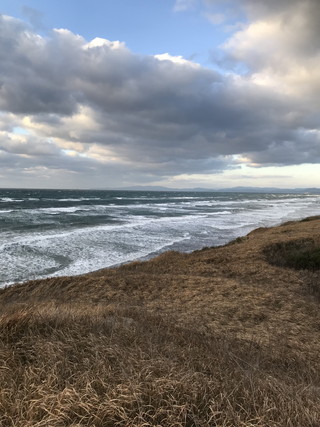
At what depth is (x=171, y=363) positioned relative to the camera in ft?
11.4

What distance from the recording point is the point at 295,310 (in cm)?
781

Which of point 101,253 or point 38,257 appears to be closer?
point 38,257

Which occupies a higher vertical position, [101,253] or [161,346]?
[161,346]

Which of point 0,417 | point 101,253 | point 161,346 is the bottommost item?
point 101,253

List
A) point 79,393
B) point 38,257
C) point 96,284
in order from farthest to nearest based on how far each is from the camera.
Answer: point 38,257
point 96,284
point 79,393

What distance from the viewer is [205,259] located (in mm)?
14234

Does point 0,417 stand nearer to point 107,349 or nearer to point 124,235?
point 107,349

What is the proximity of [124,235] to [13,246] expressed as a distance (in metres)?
9.84

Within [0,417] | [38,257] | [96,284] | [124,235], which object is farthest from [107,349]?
[124,235]

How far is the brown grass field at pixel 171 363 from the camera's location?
2654mm

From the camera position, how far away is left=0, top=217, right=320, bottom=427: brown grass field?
2654 mm

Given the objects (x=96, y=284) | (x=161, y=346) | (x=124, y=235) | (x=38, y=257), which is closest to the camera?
(x=161, y=346)

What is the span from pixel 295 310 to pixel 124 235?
2188 centimetres

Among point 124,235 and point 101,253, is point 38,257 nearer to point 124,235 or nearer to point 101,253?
point 101,253
